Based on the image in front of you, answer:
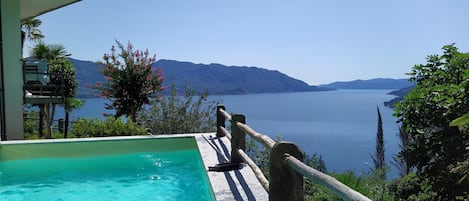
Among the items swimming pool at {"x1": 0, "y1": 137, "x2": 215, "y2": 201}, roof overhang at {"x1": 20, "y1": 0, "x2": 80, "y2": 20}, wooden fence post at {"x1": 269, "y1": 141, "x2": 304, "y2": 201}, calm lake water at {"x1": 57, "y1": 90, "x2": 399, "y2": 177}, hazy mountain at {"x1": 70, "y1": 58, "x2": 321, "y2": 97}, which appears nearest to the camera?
wooden fence post at {"x1": 269, "y1": 141, "x2": 304, "y2": 201}

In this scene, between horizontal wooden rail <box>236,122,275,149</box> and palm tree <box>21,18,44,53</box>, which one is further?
palm tree <box>21,18,44,53</box>

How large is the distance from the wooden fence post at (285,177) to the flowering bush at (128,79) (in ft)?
29.7

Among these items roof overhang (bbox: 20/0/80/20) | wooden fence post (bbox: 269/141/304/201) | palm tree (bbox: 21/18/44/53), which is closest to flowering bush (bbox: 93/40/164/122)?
roof overhang (bbox: 20/0/80/20)

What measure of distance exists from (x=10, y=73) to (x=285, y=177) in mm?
8156

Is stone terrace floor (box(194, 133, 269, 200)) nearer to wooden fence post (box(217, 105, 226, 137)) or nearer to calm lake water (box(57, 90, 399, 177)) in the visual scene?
wooden fence post (box(217, 105, 226, 137))

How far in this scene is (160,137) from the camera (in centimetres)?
810

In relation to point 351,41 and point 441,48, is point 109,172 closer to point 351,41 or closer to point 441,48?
point 441,48

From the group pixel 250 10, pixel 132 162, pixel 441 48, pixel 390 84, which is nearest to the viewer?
pixel 441 48

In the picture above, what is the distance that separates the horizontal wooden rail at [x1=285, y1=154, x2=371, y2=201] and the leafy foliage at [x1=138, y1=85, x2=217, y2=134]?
8.40 m

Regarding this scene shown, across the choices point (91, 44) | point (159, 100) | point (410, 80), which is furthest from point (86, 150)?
point (91, 44)

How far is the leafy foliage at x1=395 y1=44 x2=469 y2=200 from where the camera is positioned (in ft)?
16.7

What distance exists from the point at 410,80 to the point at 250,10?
35.0 feet

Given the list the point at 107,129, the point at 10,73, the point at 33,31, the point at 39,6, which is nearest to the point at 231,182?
the point at 107,129

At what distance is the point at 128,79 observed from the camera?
38.0 ft
